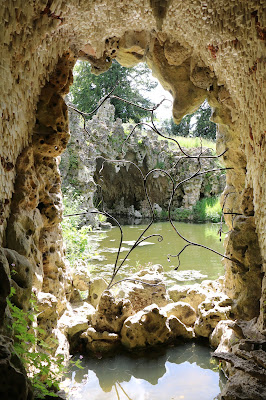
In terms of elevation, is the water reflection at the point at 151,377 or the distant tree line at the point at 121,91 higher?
the distant tree line at the point at 121,91

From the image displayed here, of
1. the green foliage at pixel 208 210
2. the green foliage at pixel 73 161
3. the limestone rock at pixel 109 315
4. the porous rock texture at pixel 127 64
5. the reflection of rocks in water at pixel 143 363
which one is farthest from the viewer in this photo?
the green foliage at pixel 208 210

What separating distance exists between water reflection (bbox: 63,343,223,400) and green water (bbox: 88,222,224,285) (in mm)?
2611

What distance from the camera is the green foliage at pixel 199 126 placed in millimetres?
17422

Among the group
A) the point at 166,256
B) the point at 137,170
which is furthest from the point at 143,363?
the point at 137,170

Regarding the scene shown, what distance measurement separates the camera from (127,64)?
3670mm

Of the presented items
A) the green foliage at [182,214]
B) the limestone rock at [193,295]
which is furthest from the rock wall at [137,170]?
the limestone rock at [193,295]

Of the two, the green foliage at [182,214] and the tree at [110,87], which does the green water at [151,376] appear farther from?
the tree at [110,87]

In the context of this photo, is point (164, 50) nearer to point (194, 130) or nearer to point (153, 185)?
point (153, 185)

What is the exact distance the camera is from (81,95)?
16766 mm

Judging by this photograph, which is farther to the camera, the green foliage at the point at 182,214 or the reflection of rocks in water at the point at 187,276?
the green foliage at the point at 182,214

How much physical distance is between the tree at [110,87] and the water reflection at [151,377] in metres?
14.2

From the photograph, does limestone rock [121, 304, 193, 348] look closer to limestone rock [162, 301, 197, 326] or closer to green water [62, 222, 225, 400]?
green water [62, 222, 225, 400]

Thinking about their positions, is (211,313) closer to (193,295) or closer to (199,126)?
(193,295)

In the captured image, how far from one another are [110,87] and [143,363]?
50.2ft
